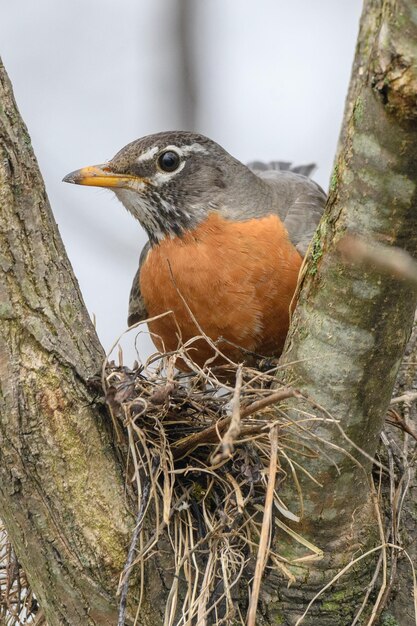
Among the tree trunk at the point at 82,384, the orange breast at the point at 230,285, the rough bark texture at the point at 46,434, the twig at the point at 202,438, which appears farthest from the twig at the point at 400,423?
the rough bark texture at the point at 46,434

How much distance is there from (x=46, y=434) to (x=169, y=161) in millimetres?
2363

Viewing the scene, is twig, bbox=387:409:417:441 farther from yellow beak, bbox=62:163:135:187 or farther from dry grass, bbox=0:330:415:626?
yellow beak, bbox=62:163:135:187

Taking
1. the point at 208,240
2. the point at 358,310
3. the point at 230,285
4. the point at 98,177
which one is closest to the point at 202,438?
the point at 358,310

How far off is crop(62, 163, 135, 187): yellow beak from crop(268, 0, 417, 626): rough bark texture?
191 centimetres

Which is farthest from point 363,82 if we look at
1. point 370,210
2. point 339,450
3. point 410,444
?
point 410,444

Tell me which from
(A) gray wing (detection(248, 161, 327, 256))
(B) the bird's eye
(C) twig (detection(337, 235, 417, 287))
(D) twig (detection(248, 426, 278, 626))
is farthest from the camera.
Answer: (B) the bird's eye

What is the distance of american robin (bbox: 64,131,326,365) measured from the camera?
428 cm

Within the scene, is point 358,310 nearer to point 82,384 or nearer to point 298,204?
point 82,384

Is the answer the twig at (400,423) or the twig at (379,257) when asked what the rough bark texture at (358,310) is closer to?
the twig at (379,257)

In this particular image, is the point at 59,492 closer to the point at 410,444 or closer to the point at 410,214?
the point at 410,214

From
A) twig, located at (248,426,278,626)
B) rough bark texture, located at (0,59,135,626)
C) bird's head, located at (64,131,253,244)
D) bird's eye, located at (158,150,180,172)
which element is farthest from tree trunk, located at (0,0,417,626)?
bird's eye, located at (158,150,180,172)

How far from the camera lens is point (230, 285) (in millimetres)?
4340

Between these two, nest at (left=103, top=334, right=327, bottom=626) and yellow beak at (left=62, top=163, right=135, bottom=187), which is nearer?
nest at (left=103, top=334, right=327, bottom=626)

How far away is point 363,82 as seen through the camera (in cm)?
239
